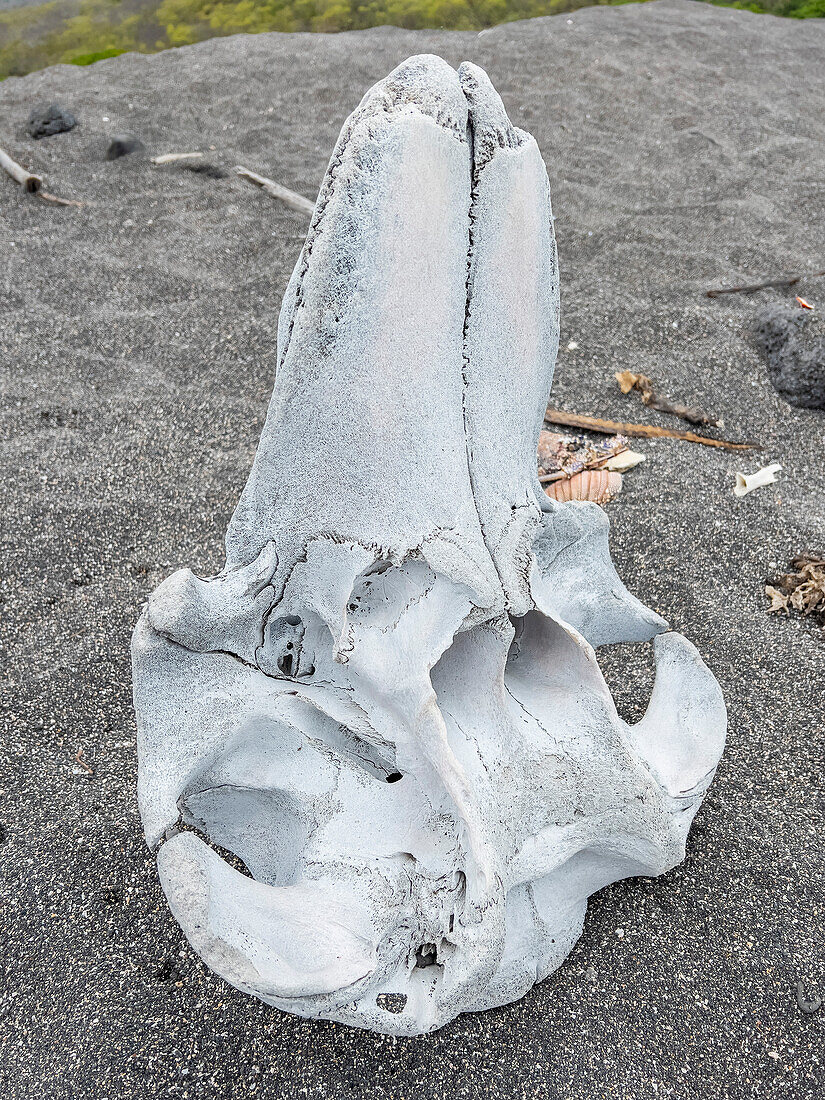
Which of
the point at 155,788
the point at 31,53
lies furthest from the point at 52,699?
the point at 31,53

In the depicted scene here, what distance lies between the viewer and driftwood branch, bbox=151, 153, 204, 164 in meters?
5.98

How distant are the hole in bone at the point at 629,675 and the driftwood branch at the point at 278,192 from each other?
378 centimetres

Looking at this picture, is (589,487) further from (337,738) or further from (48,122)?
(48,122)

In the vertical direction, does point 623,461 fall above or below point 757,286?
below

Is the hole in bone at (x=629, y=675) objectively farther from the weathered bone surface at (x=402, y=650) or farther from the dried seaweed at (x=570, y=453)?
the dried seaweed at (x=570, y=453)

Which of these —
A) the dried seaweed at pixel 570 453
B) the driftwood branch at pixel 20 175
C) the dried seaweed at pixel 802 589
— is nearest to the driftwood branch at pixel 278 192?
the driftwood branch at pixel 20 175

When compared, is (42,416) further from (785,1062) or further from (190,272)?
(785,1062)

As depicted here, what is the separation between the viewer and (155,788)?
1.50 meters

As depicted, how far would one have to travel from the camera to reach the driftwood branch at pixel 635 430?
3.64 m

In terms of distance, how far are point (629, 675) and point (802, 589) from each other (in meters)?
0.72

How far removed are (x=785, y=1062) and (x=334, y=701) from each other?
1.14 meters

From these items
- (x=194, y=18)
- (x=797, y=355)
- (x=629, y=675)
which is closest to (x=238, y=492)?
(x=629, y=675)

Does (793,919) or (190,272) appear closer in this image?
(793,919)

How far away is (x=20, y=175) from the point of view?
218 inches
